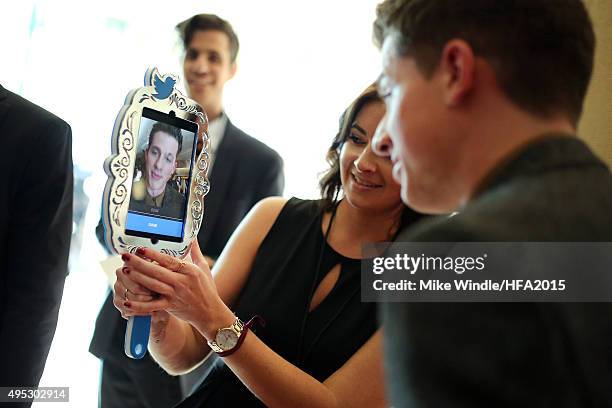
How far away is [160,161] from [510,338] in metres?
0.76

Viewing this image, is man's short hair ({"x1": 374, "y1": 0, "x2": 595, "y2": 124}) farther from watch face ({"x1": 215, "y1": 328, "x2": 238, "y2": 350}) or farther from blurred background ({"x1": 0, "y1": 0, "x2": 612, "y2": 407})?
blurred background ({"x1": 0, "y1": 0, "x2": 612, "y2": 407})

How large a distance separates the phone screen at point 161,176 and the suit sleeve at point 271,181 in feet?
3.19

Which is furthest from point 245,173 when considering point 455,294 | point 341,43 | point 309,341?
point 455,294

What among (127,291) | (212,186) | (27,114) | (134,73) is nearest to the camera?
(127,291)

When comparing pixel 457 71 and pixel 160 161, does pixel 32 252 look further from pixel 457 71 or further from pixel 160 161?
pixel 457 71

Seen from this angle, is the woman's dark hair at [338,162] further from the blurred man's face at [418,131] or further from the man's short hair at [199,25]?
the man's short hair at [199,25]

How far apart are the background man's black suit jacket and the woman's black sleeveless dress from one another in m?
0.71

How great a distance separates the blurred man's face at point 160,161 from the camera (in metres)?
1.10

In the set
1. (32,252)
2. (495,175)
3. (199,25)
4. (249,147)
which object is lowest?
(32,252)

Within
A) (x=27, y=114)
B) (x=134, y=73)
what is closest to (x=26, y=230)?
(x=27, y=114)

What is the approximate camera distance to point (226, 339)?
3.69 ft

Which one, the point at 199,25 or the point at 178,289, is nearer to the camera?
the point at 178,289

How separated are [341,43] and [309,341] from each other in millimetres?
2360

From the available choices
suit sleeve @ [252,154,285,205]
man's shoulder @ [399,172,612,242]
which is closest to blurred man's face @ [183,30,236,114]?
suit sleeve @ [252,154,285,205]
